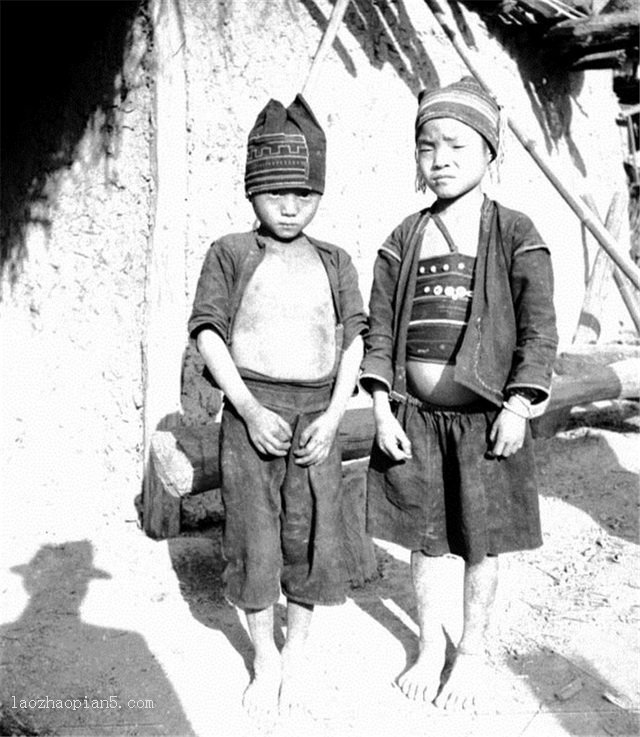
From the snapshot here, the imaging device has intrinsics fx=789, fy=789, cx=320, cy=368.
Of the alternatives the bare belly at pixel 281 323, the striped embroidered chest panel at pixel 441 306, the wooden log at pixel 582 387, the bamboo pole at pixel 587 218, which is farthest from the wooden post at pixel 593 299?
the bare belly at pixel 281 323

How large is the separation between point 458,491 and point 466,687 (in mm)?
604

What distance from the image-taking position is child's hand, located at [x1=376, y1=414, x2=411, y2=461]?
2385 millimetres

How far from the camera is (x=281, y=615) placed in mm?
3082

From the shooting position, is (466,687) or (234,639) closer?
(466,687)

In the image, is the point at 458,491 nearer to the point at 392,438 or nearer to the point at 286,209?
the point at 392,438

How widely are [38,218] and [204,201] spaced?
1.18 meters

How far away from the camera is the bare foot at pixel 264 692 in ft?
7.71

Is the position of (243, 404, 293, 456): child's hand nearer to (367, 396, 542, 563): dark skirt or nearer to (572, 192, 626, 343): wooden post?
(367, 396, 542, 563): dark skirt

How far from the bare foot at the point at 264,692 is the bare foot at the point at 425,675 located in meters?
0.40

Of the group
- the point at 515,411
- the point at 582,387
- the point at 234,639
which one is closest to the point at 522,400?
the point at 515,411

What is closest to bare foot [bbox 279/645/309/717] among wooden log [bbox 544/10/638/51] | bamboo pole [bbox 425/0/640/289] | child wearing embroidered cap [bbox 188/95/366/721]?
child wearing embroidered cap [bbox 188/95/366/721]

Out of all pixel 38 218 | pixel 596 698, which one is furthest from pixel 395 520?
pixel 38 218

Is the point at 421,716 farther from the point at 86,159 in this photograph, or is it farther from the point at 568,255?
the point at 568,255

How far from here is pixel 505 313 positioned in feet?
7.57
